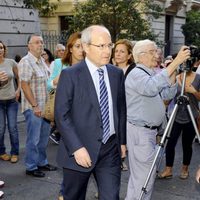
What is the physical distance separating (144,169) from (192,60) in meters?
1.18

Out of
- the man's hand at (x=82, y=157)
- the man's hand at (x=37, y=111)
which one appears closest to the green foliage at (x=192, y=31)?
the man's hand at (x=37, y=111)

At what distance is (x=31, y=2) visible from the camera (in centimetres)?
750

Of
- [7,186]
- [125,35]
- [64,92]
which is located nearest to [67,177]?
[64,92]

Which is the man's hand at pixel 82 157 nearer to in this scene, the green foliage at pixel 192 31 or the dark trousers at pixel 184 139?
the dark trousers at pixel 184 139

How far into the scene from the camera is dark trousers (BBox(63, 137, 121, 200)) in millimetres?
3002

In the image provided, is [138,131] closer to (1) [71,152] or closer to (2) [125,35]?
(1) [71,152]

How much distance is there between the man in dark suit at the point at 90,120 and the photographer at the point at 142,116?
56 cm

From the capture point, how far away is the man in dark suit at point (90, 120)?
2.86 metres

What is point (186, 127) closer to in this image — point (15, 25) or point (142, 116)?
point (142, 116)

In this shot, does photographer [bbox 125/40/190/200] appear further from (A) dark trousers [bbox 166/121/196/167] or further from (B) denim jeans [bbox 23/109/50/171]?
(B) denim jeans [bbox 23/109/50/171]

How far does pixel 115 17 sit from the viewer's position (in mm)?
12578

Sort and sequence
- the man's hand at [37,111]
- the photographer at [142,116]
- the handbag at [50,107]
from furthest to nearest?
the man's hand at [37,111] → the handbag at [50,107] → the photographer at [142,116]

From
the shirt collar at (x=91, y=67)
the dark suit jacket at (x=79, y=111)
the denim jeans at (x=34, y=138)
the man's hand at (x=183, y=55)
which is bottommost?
the denim jeans at (x=34, y=138)

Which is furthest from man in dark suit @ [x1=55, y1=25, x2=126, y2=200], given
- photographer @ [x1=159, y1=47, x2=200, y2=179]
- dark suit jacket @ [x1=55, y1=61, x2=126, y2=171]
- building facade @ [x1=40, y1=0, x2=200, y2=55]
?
building facade @ [x1=40, y1=0, x2=200, y2=55]
